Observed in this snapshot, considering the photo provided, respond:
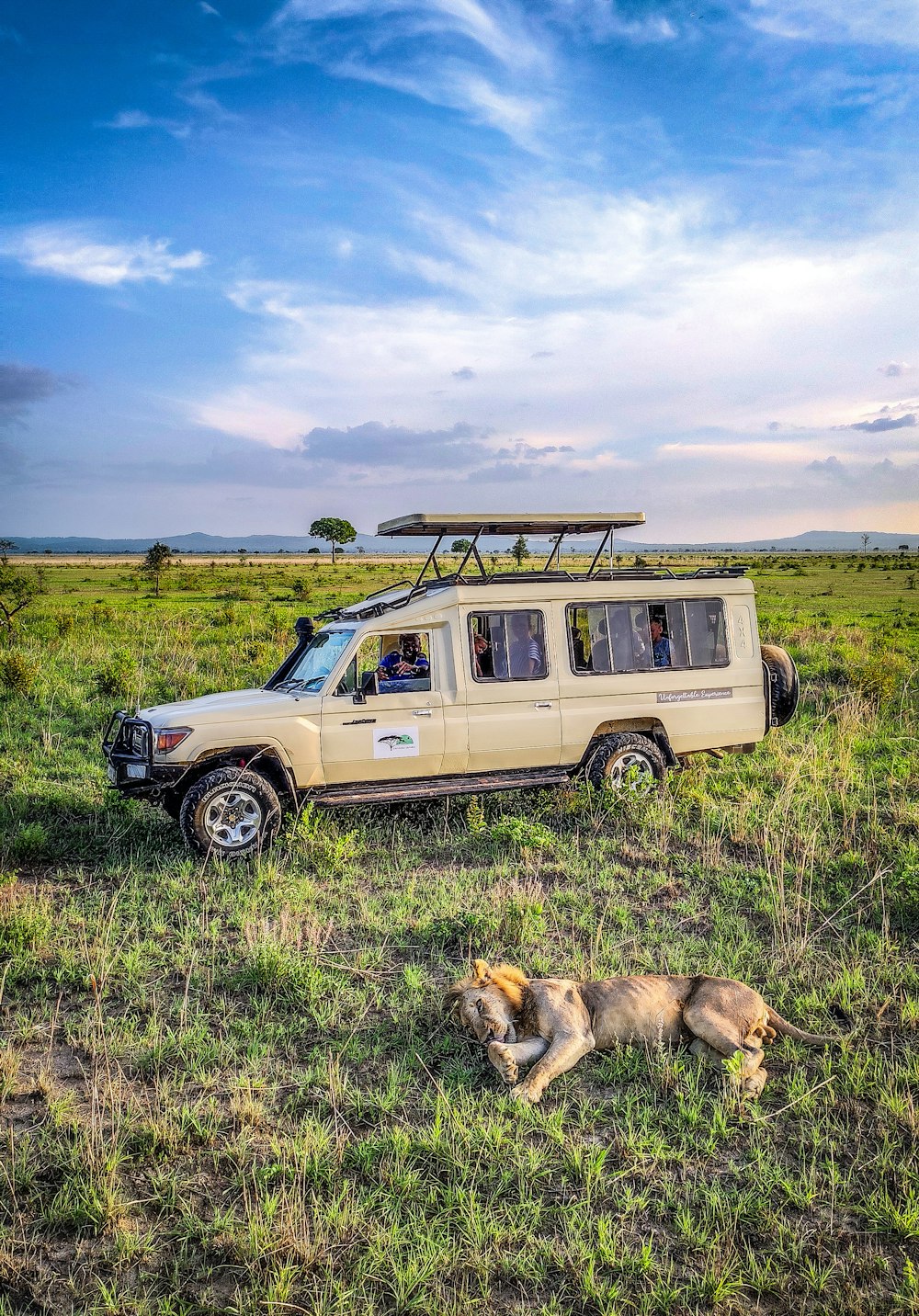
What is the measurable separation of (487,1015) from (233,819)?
366 cm

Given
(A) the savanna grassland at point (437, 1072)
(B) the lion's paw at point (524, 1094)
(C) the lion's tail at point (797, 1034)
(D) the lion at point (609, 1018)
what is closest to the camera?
(A) the savanna grassland at point (437, 1072)

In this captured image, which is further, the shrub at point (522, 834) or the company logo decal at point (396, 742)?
the company logo decal at point (396, 742)

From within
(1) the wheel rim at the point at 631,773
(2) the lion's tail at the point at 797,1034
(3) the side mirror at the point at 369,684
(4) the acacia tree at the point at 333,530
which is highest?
(4) the acacia tree at the point at 333,530

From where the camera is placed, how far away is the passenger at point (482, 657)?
26.6 feet

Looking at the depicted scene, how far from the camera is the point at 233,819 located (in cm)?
738

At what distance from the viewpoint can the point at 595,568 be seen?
10.0 m

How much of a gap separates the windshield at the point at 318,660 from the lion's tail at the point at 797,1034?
453cm

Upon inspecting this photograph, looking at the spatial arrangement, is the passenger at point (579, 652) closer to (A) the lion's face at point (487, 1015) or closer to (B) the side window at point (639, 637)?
(B) the side window at point (639, 637)

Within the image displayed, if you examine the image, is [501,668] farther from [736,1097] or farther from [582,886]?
[736,1097]

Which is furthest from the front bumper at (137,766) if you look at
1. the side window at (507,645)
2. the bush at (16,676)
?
the bush at (16,676)

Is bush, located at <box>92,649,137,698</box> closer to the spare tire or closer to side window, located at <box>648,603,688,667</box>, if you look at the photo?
side window, located at <box>648,603,688,667</box>

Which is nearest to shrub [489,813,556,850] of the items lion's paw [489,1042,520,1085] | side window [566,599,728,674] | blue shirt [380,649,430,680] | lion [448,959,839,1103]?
blue shirt [380,649,430,680]

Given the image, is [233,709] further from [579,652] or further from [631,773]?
[631,773]

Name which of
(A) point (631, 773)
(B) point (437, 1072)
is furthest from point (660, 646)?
(B) point (437, 1072)
